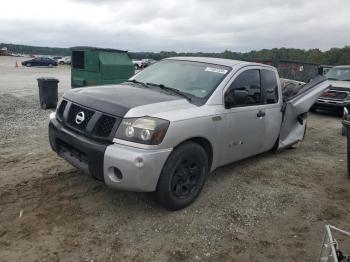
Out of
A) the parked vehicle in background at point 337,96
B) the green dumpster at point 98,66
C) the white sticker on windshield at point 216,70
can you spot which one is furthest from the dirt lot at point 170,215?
the parked vehicle in background at point 337,96

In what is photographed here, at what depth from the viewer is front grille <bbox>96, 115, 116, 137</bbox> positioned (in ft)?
12.1

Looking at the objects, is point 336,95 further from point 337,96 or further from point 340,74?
point 340,74

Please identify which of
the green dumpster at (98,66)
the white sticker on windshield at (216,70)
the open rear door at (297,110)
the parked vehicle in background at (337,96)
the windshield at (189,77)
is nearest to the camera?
the windshield at (189,77)

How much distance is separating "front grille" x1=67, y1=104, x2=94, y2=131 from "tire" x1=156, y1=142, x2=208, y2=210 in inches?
39.4

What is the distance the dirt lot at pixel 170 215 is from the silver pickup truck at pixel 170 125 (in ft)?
1.28

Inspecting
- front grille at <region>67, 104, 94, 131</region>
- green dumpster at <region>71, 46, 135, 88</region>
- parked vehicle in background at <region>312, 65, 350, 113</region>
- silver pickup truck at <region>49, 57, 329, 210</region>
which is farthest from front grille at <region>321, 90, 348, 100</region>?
front grille at <region>67, 104, 94, 131</region>

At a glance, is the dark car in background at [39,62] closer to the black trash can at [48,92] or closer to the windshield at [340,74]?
the black trash can at [48,92]

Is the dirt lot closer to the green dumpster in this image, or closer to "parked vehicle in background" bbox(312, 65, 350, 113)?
the green dumpster

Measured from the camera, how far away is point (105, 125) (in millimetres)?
3730

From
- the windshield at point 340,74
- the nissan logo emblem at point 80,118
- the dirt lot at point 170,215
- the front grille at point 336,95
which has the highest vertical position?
the windshield at point 340,74

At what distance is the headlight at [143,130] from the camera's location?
354 cm

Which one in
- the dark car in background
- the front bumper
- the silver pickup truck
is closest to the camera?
the front bumper

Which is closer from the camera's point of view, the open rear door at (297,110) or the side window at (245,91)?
the side window at (245,91)

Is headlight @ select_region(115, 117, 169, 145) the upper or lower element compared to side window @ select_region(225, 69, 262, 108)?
lower
